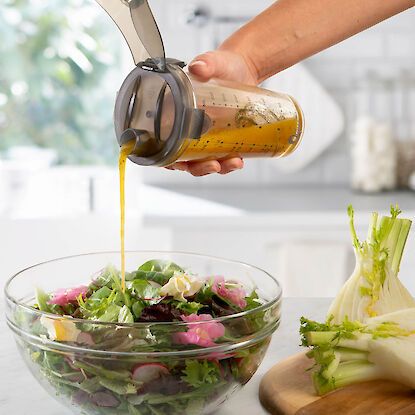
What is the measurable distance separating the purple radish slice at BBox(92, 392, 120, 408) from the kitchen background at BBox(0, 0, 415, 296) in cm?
149

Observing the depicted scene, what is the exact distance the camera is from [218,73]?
112 cm

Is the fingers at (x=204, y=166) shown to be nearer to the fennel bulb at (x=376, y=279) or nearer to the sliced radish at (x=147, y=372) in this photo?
the fennel bulb at (x=376, y=279)

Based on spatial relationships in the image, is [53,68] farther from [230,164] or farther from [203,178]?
[230,164]

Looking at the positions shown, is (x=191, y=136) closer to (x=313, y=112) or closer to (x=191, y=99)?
(x=191, y=99)

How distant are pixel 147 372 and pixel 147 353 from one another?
0.08 ft

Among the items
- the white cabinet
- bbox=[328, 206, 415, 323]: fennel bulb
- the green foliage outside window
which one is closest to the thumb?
bbox=[328, 206, 415, 323]: fennel bulb

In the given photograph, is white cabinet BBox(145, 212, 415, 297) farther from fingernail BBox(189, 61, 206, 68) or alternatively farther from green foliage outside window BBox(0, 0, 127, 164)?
green foliage outside window BBox(0, 0, 127, 164)

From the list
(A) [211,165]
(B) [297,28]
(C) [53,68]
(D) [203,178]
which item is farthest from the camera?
(C) [53,68]

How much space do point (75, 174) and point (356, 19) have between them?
2233 millimetres

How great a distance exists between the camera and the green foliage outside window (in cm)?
337

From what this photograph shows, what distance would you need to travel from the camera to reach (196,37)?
2.79 metres

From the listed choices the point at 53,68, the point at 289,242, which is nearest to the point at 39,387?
the point at 289,242

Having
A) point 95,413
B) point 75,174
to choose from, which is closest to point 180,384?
point 95,413

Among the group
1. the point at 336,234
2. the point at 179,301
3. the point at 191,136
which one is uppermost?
the point at 191,136
